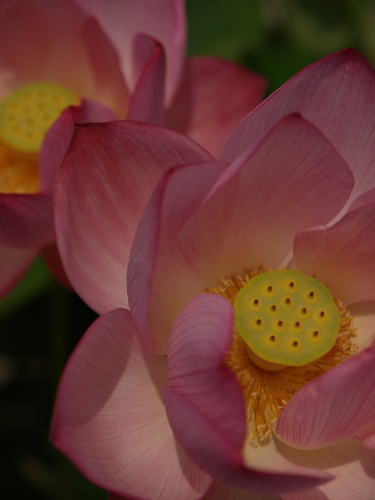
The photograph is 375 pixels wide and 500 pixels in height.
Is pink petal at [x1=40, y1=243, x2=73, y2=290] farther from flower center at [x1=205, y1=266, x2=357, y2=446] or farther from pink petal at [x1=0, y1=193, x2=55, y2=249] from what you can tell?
flower center at [x1=205, y1=266, x2=357, y2=446]

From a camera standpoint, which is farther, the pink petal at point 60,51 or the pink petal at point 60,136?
the pink petal at point 60,51

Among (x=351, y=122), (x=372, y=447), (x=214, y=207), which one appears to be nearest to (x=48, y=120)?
(x=214, y=207)

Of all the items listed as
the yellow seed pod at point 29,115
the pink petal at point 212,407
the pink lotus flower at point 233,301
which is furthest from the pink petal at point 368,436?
the yellow seed pod at point 29,115

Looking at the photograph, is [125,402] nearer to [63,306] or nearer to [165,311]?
[165,311]

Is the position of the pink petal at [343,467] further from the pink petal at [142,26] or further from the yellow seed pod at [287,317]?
the pink petal at [142,26]

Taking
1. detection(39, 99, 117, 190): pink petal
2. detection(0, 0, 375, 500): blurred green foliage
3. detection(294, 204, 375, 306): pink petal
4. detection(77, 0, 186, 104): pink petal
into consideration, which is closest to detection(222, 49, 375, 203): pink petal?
detection(294, 204, 375, 306): pink petal

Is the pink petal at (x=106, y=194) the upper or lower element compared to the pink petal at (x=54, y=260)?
upper
